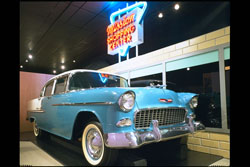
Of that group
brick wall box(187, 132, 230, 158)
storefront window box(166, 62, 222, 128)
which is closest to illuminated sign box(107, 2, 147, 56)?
storefront window box(166, 62, 222, 128)

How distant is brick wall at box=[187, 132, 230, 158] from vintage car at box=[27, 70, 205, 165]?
71cm

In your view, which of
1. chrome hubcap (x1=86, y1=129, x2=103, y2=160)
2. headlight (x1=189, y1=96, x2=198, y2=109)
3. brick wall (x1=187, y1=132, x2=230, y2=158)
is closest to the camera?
chrome hubcap (x1=86, y1=129, x2=103, y2=160)

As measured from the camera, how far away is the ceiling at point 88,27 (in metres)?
3.01

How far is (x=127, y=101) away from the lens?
5.35 ft

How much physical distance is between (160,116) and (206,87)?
157 centimetres

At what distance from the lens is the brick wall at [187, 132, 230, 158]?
2486 mm

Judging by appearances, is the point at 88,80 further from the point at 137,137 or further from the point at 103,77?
the point at 137,137

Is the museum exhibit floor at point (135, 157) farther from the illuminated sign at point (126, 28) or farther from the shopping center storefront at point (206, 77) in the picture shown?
the illuminated sign at point (126, 28)

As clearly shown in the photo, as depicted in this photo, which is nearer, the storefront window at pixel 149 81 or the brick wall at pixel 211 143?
the brick wall at pixel 211 143

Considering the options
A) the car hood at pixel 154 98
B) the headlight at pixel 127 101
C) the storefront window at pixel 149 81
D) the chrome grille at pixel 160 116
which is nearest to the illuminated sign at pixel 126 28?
the storefront window at pixel 149 81

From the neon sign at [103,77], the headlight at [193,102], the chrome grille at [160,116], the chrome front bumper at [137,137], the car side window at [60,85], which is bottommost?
the chrome front bumper at [137,137]

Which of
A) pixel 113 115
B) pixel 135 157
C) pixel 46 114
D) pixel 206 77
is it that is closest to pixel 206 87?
pixel 206 77

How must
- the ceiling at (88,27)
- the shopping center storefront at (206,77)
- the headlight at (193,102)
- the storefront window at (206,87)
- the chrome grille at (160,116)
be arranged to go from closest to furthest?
1. the chrome grille at (160,116)
2. the headlight at (193,102)
3. the shopping center storefront at (206,77)
4. the storefront window at (206,87)
5. the ceiling at (88,27)

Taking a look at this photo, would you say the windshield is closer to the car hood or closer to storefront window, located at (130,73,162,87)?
storefront window, located at (130,73,162,87)
